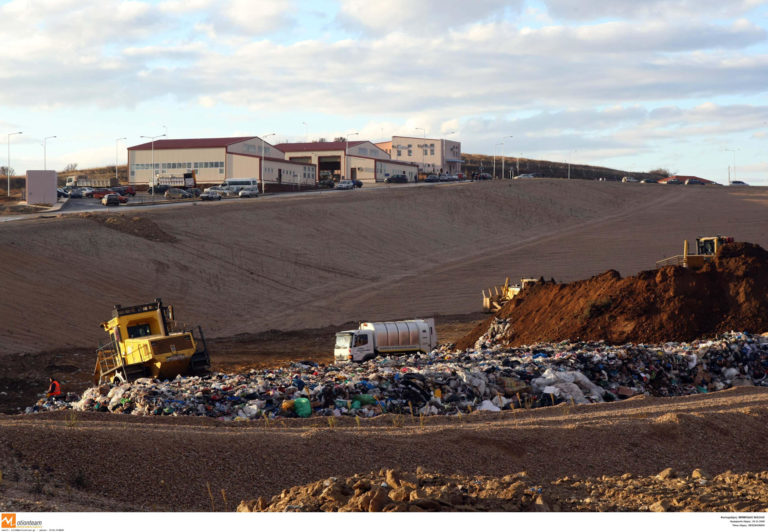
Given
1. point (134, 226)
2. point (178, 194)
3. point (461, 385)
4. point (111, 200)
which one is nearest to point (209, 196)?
point (178, 194)

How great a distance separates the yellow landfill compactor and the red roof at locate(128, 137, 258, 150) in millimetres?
68704

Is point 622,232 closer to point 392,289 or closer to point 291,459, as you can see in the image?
point 392,289

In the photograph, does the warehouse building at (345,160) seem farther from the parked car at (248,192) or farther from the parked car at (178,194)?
the parked car at (178,194)

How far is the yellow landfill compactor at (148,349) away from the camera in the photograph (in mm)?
22438

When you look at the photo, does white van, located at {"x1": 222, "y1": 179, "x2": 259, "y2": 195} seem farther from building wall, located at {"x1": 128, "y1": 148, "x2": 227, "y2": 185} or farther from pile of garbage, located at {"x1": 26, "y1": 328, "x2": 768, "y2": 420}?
pile of garbage, located at {"x1": 26, "y1": 328, "x2": 768, "y2": 420}

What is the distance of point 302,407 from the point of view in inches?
679

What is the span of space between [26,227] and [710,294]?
116ft

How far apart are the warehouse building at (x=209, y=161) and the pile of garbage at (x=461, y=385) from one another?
2718 inches

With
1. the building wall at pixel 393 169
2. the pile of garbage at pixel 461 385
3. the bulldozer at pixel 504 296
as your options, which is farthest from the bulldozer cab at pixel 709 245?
the building wall at pixel 393 169

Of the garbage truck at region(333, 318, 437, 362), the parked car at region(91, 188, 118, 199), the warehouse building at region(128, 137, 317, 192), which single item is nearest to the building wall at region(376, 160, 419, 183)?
the warehouse building at region(128, 137, 317, 192)

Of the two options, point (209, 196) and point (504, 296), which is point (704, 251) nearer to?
point (504, 296)

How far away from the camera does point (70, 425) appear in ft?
44.0

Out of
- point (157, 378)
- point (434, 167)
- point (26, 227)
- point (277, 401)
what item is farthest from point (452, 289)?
point (434, 167)

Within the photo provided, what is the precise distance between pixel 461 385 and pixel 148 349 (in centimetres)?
877
